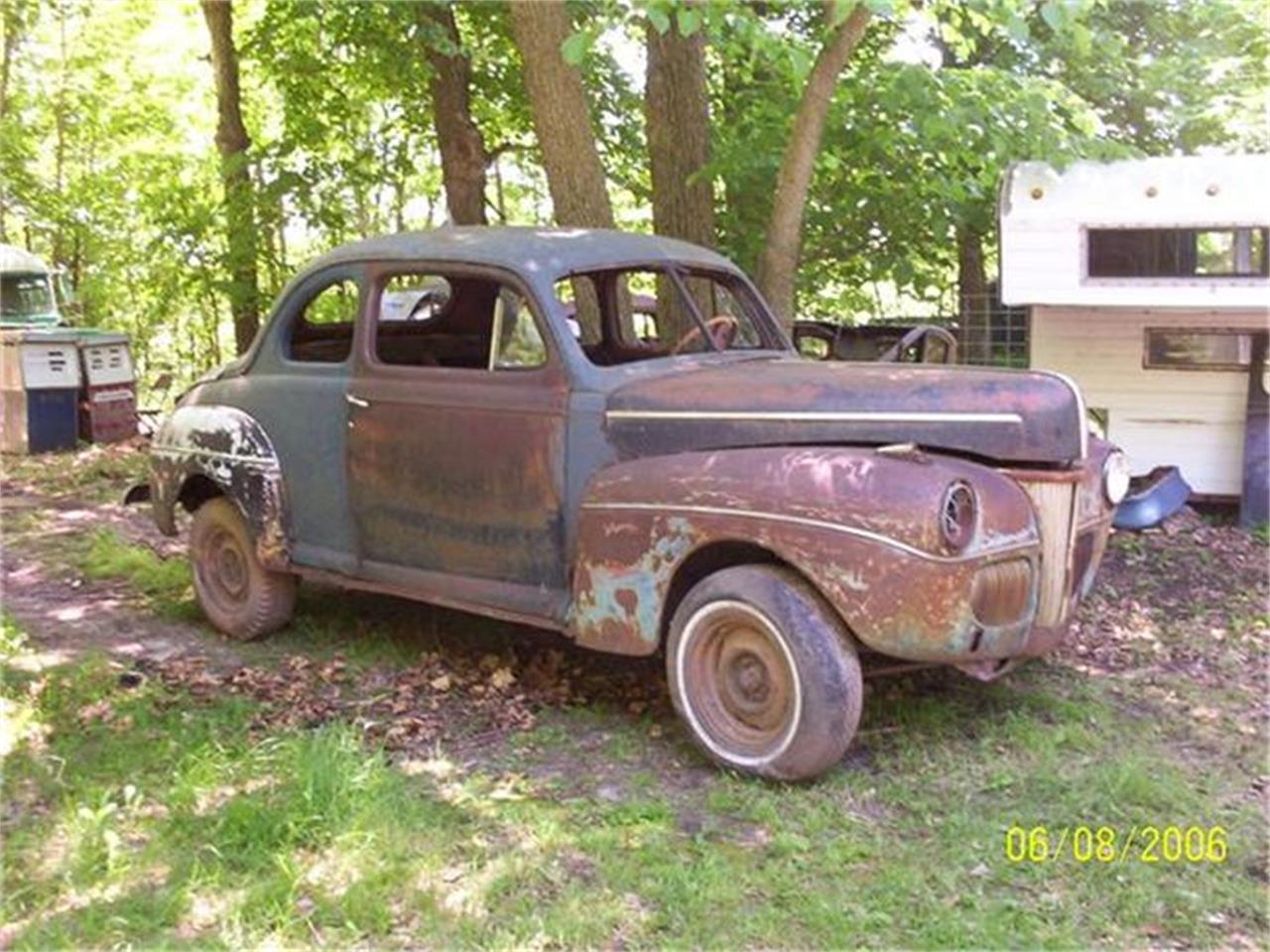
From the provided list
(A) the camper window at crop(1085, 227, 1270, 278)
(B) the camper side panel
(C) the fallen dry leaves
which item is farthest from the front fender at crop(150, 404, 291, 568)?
(B) the camper side panel

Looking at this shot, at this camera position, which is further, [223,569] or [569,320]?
[223,569]

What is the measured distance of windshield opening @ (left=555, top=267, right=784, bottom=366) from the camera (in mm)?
5539

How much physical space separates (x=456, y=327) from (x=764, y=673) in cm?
265

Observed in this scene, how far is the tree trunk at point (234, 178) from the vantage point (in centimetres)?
1316

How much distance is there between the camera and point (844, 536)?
406 cm

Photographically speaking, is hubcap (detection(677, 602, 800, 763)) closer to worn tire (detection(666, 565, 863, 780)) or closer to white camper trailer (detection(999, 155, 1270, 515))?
worn tire (detection(666, 565, 863, 780))

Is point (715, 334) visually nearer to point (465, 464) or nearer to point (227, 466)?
point (465, 464)

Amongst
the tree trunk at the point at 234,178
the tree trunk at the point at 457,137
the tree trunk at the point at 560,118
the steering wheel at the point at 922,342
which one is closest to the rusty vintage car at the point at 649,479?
the tree trunk at the point at 560,118

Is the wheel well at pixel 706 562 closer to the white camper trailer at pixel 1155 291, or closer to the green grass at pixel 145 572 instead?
the green grass at pixel 145 572

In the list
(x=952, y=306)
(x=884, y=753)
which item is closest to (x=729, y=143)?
(x=952, y=306)

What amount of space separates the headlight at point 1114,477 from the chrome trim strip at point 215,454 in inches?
137

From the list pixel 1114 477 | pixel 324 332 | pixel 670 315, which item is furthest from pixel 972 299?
pixel 324 332

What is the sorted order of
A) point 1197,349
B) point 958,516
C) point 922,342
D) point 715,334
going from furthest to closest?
1. point 1197,349
2. point 922,342
3. point 715,334
4. point 958,516

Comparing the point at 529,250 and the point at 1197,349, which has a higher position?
the point at 529,250
